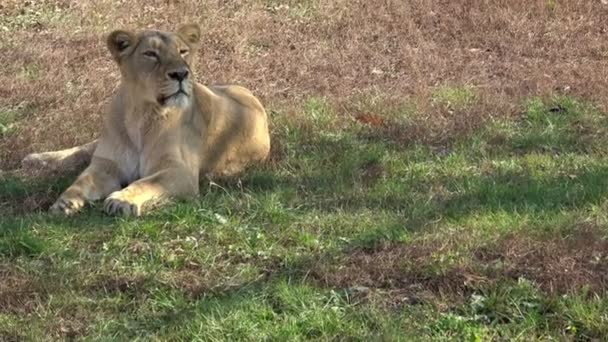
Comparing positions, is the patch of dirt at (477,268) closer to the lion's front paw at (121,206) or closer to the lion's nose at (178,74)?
the lion's front paw at (121,206)

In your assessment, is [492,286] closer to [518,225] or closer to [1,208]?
[518,225]

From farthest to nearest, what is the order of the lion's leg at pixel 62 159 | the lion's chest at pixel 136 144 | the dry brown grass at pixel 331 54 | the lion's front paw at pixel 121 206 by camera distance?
the dry brown grass at pixel 331 54, the lion's leg at pixel 62 159, the lion's chest at pixel 136 144, the lion's front paw at pixel 121 206

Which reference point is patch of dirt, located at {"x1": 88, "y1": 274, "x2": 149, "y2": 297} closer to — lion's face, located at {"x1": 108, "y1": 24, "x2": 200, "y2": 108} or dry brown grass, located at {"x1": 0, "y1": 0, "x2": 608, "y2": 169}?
lion's face, located at {"x1": 108, "y1": 24, "x2": 200, "y2": 108}

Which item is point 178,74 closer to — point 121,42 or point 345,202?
point 121,42

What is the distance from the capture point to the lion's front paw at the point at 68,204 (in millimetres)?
5621

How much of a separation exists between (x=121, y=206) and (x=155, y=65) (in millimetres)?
938

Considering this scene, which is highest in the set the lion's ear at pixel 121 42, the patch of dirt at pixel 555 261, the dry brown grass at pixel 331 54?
the lion's ear at pixel 121 42

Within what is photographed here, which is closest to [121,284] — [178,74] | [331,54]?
[178,74]

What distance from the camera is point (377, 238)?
200 inches

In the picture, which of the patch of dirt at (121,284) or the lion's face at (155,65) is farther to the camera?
the lion's face at (155,65)

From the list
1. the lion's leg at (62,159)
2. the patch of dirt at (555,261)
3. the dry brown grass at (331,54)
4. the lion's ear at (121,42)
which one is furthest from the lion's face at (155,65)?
the patch of dirt at (555,261)

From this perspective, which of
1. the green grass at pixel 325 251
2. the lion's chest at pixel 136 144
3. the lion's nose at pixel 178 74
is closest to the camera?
the green grass at pixel 325 251

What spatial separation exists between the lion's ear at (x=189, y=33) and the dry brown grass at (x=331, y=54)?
138 cm

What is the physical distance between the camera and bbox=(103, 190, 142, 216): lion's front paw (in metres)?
5.51
